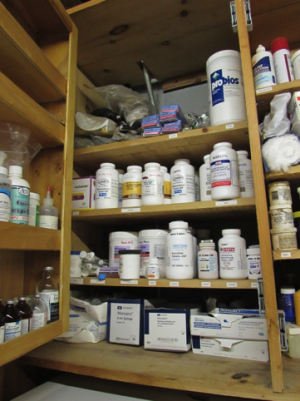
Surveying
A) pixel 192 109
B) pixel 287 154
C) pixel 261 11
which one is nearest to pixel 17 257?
pixel 287 154

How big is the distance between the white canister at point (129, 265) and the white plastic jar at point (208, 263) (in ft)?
0.88

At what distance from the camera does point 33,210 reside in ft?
3.23

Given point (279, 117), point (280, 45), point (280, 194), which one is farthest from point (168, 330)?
point (280, 45)

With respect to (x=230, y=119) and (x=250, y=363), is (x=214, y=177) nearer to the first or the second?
(x=230, y=119)

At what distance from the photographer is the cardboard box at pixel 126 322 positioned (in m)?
1.21

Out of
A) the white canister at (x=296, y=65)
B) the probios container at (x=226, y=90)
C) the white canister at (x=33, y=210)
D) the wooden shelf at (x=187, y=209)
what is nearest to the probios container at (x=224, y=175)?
the wooden shelf at (x=187, y=209)

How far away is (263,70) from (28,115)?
877mm

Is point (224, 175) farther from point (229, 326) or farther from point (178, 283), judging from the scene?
point (229, 326)

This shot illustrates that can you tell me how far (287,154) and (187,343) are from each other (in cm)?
81

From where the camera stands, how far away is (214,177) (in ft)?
3.58

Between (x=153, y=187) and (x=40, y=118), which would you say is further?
(x=153, y=187)

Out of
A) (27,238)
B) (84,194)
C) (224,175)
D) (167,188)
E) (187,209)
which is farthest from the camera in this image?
(84,194)

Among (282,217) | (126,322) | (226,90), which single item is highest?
(226,90)

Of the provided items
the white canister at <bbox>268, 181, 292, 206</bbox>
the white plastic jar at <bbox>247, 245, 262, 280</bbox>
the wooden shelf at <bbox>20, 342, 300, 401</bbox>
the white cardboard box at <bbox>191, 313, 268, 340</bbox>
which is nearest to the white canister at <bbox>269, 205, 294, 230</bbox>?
the white canister at <bbox>268, 181, 292, 206</bbox>
